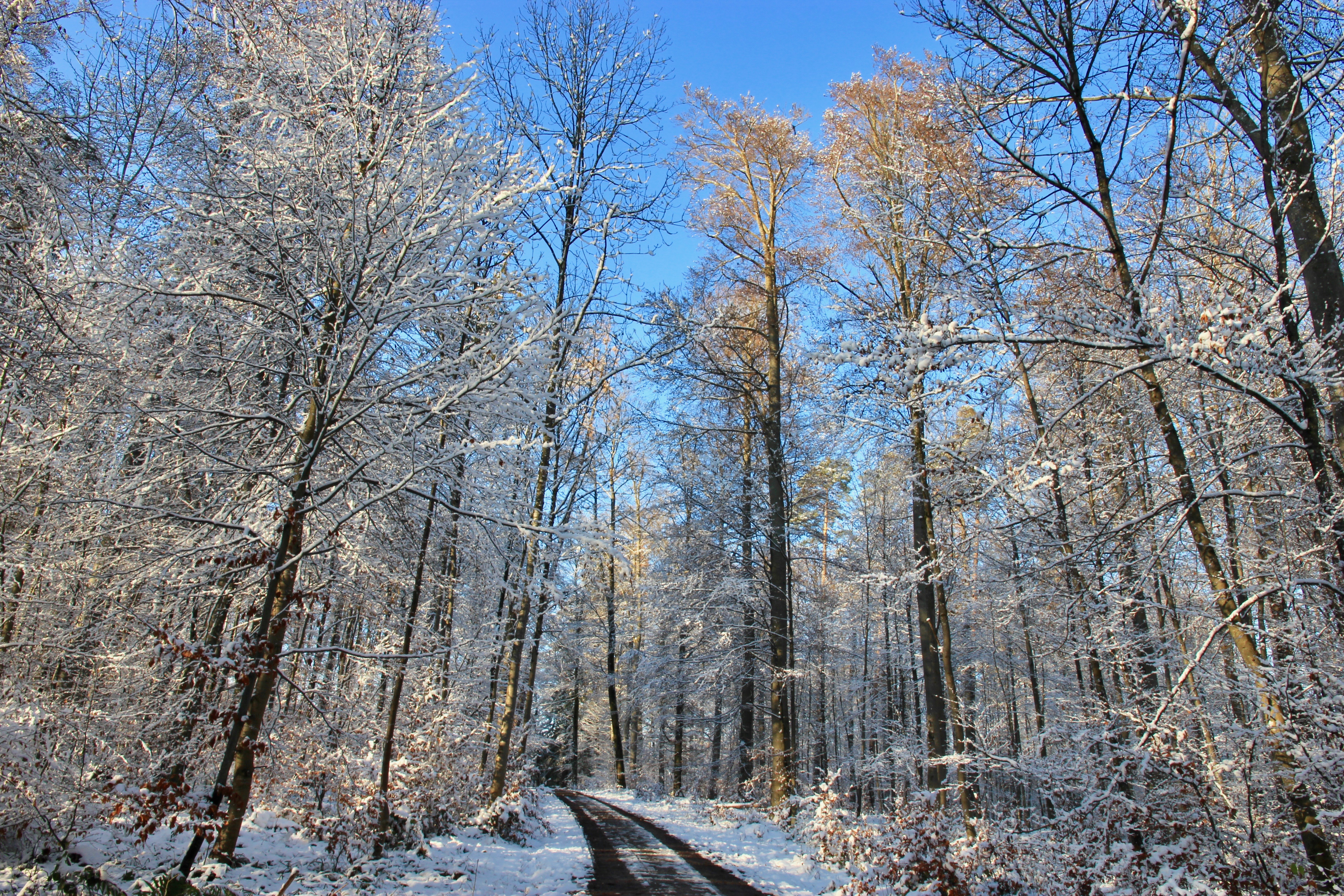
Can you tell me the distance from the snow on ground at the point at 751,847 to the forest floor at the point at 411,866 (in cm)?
3

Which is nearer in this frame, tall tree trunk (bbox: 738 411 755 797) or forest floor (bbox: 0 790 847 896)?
forest floor (bbox: 0 790 847 896)

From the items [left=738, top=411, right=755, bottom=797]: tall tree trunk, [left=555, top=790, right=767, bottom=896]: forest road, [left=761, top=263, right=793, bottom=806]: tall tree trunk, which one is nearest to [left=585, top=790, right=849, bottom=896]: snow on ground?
[left=555, top=790, right=767, bottom=896]: forest road

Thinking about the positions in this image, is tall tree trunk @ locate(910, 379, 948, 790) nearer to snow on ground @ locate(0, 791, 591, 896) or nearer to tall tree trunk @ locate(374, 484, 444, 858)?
snow on ground @ locate(0, 791, 591, 896)

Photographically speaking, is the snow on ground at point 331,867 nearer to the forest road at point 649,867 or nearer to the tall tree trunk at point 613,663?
the forest road at point 649,867

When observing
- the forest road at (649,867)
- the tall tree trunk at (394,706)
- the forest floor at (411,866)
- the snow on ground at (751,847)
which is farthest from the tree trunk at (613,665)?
the tall tree trunk at (394,706)

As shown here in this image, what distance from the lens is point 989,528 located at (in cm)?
519

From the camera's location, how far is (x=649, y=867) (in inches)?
291

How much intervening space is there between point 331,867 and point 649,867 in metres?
3.46

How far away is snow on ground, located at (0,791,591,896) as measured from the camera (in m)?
4.71

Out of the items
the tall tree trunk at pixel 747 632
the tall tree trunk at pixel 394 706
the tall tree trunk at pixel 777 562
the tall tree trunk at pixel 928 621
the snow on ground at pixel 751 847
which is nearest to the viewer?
the snow on ground at pixel 751 847

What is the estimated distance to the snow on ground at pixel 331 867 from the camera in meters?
4.71

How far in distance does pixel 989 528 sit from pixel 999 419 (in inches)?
55.4

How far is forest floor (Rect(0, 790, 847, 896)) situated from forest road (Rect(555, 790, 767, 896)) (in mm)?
171

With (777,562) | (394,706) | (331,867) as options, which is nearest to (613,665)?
(777,562)
